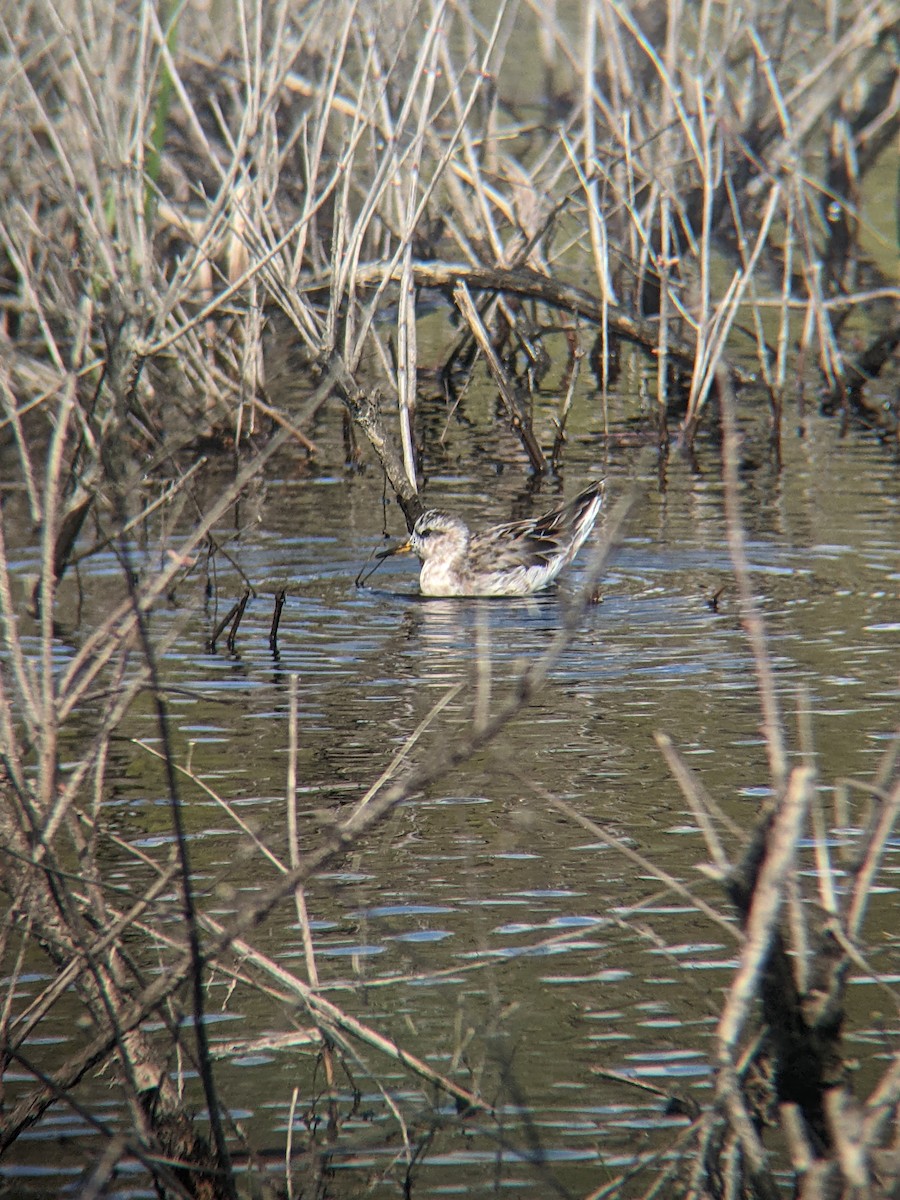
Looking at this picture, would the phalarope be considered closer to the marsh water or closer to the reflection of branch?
the marsh water

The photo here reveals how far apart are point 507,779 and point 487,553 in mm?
3353

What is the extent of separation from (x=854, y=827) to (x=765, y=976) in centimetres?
287

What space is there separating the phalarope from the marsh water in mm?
154

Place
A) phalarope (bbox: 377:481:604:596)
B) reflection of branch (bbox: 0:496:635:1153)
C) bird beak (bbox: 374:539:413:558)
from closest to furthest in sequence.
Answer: reflection of branch (bbox: 0:496:635:1153), phalarope (bbox: 377:481:604:596), bird beak (bbox: 374:539:413:558)

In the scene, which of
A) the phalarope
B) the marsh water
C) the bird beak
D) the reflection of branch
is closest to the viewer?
the reflection of branch

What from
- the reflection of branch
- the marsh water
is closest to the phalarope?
the marsh water

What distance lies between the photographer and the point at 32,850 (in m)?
3.65

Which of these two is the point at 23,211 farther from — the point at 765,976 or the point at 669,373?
the point at 765,976

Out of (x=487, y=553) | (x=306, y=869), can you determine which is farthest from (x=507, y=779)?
(x=487, y=553)

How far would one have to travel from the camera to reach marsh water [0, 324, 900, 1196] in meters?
4.17

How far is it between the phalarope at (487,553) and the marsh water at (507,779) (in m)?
0.15

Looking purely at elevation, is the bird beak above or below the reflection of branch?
below

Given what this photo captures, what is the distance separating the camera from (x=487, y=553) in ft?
32.1

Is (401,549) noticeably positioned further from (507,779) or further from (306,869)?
(306,869)
